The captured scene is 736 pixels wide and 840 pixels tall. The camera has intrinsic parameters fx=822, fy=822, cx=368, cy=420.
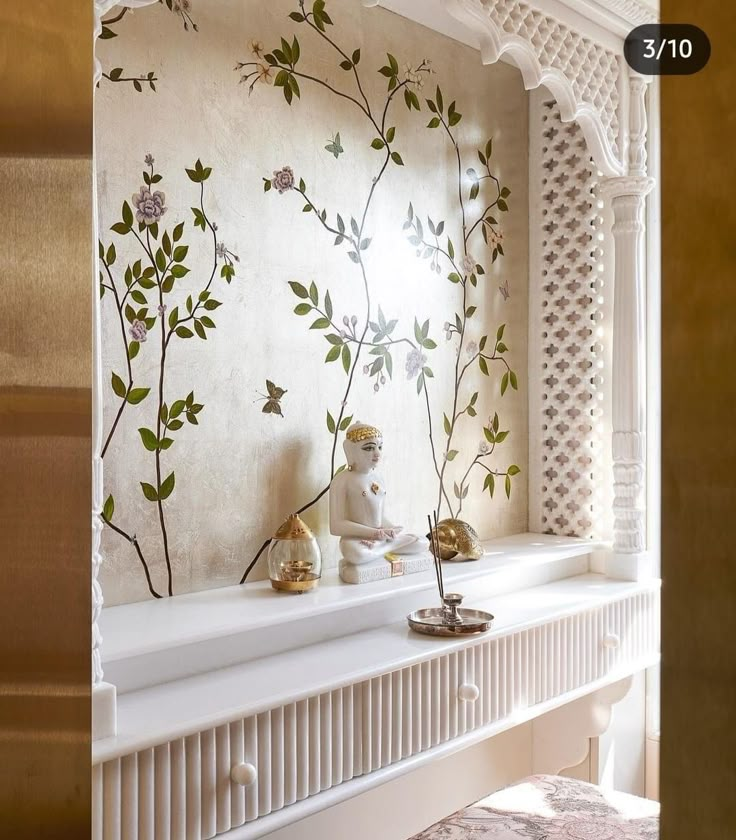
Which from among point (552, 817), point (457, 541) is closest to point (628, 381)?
point (457, 541)

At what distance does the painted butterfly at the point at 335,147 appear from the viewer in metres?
2.09

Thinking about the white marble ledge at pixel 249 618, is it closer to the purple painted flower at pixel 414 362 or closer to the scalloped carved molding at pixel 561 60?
the purple painted flower at pixel 414 362

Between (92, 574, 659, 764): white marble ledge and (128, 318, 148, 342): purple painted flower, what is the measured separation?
0.69 meters

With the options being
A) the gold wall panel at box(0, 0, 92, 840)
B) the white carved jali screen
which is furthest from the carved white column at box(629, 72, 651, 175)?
the gold wall panel at box(0, 0, 92, 840)

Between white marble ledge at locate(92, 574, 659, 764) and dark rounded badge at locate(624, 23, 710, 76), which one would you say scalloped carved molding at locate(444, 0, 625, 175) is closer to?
white marble ledge at locate(92, 574, 659, 764)

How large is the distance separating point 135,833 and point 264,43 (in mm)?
1655

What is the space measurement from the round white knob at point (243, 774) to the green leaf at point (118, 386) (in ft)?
2.51

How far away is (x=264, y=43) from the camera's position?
6.31 feet

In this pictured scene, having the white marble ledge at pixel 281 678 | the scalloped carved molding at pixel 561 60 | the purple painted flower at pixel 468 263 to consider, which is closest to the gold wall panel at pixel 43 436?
the white marble ledge at pixel 281 678

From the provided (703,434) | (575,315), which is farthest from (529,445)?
(703,434)

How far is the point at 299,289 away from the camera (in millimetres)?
2020

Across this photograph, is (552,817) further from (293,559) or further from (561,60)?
(561,60)

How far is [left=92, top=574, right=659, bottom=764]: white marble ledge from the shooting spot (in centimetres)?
126

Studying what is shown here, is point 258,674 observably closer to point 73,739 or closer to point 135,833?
point 135,833
